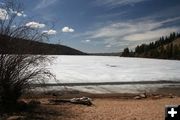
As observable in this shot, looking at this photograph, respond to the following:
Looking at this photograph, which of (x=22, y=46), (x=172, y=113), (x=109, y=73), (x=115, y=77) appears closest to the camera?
(x=172, y=113)

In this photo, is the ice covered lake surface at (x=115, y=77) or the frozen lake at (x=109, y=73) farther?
the frozen lake at (x=109, y=73)

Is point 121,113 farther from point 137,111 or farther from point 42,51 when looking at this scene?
point 42,51

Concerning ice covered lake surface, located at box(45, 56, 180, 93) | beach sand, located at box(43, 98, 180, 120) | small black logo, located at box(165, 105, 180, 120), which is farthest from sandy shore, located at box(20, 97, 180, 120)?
small black logo, located at box(165, 105, 180, 120)

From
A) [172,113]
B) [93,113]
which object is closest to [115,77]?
[93,113]

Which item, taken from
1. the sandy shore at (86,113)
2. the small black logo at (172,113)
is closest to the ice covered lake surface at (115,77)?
the sandy shore at (86,113)

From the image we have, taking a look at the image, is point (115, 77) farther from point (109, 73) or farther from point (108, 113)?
point (108, 113)

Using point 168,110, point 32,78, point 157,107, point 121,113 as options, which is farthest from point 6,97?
point 168,110

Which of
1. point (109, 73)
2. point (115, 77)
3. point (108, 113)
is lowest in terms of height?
point (108, 113)

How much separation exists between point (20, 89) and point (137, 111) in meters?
3.41

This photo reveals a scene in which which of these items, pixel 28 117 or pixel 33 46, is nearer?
pixel 28 117

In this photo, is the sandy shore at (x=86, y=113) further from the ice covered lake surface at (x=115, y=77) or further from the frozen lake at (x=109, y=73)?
the frozen lake at (x=109, y=73)

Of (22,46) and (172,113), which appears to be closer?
(172,113)

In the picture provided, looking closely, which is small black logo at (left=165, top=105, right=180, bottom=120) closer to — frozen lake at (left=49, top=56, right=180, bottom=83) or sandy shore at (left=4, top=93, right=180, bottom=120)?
sandy shore at (left=4, top=93, right=180, bottom=120)

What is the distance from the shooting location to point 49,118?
28.0 ft
